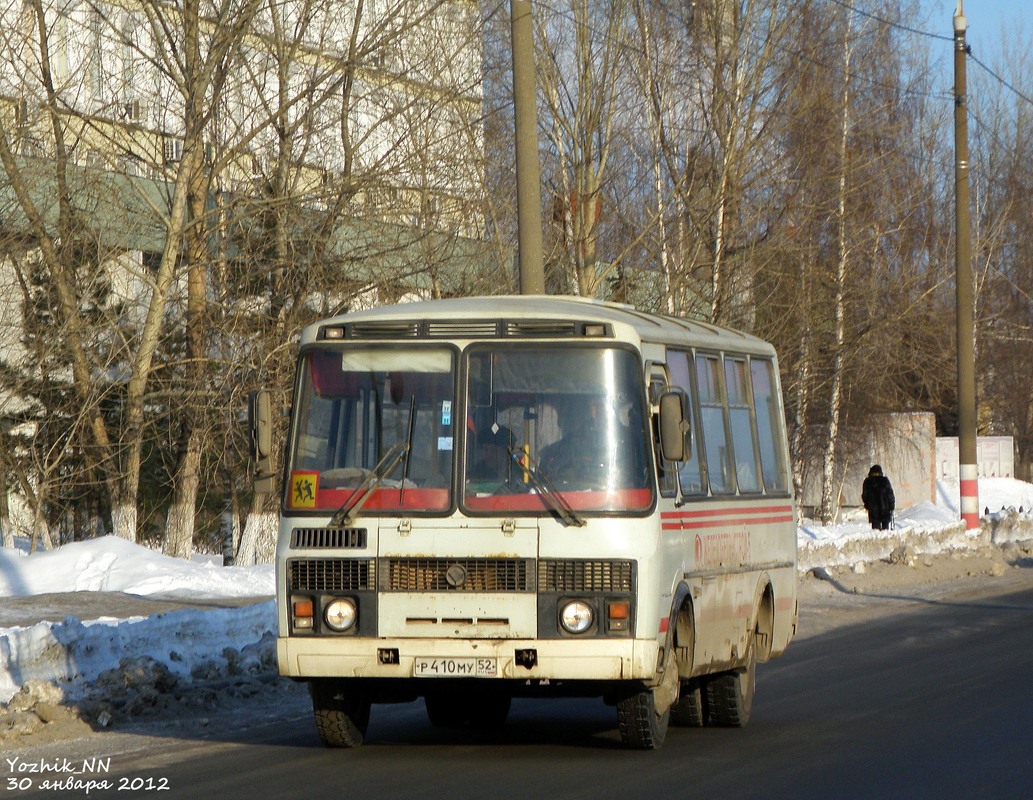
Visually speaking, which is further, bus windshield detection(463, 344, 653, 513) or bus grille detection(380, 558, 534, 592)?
bus windshield detection(463, 344, 653, 513)

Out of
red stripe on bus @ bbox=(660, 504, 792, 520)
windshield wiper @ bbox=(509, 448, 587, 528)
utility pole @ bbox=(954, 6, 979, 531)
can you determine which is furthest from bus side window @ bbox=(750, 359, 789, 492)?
utility pole @ bbox=(954, 6, 979, 531)

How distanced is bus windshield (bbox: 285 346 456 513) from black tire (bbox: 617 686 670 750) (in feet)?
4.83

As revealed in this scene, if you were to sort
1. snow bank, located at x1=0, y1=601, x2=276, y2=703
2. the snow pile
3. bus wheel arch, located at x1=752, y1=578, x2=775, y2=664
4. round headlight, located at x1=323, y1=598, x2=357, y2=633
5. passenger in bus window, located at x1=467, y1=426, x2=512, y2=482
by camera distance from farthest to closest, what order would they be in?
the snow pile
snow bank, located at x1=0, y1=601, x2=276, y2=703
bus wheel arch, located at x1=752, y1=578, x2=775, y2=664
passenger in bus window, located at x1=467, y1=426, x2=512, y2=482
round headlight, located at x1=323, y1=598, x2=357, y2=633

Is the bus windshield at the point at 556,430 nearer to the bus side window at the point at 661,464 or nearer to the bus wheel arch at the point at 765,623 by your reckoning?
the bus side window at the point at 661,464

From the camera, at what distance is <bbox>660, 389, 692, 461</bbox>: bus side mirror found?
8.50m

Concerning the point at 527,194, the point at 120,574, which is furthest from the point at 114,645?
the point at 120,574

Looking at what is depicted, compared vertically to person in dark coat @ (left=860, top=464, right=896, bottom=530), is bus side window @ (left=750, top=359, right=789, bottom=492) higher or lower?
higher

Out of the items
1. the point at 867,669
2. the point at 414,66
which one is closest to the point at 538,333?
the point at 867,669

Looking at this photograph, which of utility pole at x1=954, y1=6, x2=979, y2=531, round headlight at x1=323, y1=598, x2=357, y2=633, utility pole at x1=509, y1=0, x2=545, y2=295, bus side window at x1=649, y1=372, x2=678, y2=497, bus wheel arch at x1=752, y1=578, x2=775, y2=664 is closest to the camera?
round headlight at x1=323, y1=598, x2=357, y2=633

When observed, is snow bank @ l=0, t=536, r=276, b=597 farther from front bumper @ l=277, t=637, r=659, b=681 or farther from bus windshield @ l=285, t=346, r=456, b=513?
front bumper @ l=277, t=637, r=659, b=681

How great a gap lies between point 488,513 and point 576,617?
703 millimetres

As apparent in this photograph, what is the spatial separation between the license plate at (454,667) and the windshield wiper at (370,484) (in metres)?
0.83

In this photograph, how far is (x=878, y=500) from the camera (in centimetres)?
3183

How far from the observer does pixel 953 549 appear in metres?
29.8
